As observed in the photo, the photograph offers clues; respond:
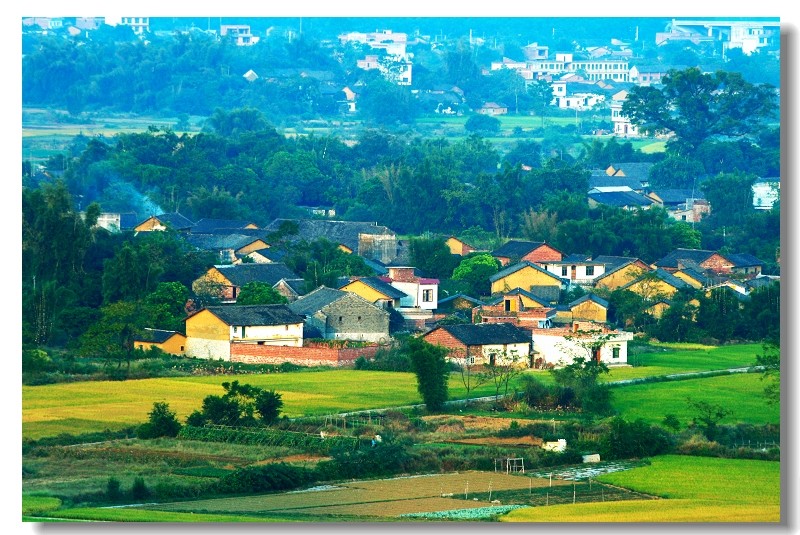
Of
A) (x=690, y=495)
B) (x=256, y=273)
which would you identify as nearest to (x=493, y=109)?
(x=256, y=273)

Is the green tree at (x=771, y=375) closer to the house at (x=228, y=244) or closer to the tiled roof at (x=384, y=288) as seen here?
the tiled roof at (x=384, y=288)

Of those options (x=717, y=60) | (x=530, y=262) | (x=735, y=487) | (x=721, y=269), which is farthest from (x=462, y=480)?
(x=717, y=60)

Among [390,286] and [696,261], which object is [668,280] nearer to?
[696,261]

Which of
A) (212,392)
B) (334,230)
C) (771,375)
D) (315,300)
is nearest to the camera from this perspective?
(212,392)

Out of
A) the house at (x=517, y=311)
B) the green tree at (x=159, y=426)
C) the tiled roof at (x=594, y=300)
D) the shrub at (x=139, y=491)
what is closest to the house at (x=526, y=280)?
the house at (x=517, y=311)

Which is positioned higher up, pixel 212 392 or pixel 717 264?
pixel 717 264

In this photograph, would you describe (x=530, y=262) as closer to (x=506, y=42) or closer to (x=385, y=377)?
(x=385, y=377)
